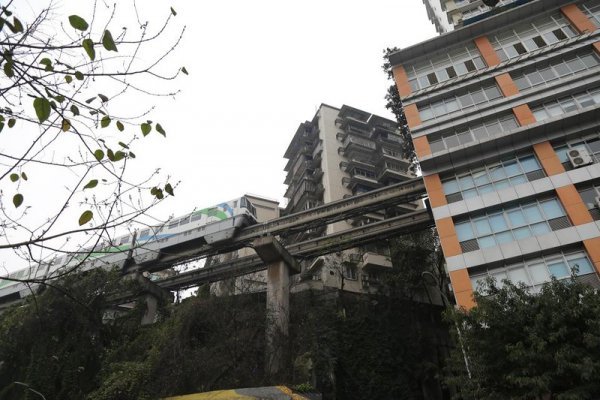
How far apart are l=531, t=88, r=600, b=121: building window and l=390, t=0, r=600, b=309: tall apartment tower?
7 centimetres

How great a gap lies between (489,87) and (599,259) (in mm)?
10717

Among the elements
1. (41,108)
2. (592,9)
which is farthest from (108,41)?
(592,9)

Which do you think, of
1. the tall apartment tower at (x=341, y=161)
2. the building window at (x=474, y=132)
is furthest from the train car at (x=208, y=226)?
the building window at (x=474, y=132)

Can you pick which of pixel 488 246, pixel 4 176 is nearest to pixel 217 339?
pixel 488 246

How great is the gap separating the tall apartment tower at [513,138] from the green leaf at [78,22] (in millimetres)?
15281

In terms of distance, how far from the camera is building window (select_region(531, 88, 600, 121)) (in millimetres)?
17922

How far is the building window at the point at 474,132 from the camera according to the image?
1894 cm

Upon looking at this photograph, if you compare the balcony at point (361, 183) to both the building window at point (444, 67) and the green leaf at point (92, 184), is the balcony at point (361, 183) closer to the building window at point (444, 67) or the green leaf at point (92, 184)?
the building window at point (444, 67)

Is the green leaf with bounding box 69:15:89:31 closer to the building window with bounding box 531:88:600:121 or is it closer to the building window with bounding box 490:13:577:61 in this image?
the building window with bounding box 531:88:600:121

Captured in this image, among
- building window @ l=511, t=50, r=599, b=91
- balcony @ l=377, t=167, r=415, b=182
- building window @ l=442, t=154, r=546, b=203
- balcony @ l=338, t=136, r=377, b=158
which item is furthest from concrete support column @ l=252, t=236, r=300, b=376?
balcony @ l=338, t=136, r=377, b=158

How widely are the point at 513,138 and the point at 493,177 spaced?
2.08 metres

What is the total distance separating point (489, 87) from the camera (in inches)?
810

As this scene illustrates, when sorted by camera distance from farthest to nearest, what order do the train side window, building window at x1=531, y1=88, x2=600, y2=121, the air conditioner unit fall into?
the train side window < building window at x1=531, y1=88, x2=600, y2=121 < the air conditioner unit

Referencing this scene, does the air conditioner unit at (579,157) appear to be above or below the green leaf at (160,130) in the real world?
above
